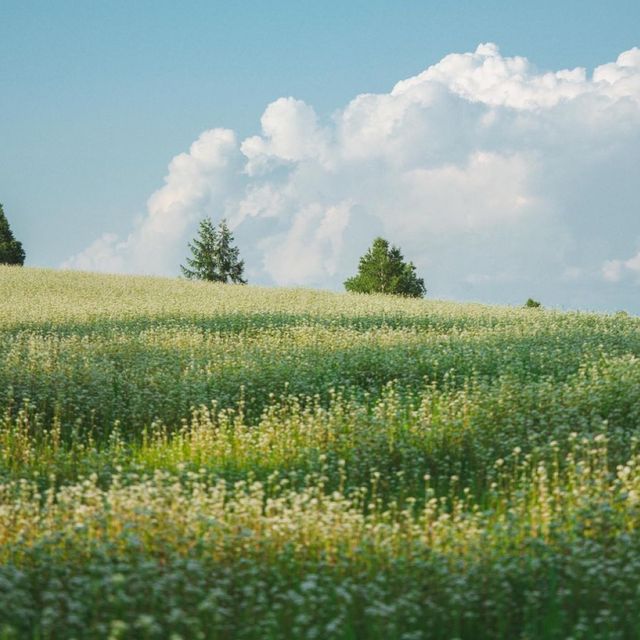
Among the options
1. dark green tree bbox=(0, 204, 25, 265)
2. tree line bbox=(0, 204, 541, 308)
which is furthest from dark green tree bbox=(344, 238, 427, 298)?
dark green tree bbox=(0, 204, 25, 265)

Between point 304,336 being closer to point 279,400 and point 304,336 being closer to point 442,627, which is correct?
point 279,400

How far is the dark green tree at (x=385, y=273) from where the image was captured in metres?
63.6

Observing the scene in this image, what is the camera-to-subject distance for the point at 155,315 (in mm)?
26156

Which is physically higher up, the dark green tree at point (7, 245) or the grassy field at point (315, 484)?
the dark green tree at point (7, 245)

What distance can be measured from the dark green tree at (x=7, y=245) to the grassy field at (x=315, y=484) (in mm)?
48910

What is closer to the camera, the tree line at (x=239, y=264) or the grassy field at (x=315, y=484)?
the grassy field at (x=315, y=484)

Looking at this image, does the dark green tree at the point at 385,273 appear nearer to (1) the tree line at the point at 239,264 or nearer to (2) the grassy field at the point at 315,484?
(1) the tree line at the point at 239,264

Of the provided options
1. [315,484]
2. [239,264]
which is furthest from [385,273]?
[315,484]

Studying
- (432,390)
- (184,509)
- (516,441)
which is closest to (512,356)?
(432,390)

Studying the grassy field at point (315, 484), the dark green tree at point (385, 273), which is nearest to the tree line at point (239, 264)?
the dark green tree at point (385, 273)

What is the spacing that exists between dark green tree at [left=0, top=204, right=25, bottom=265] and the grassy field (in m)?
48.9

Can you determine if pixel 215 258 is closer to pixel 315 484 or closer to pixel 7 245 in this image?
pixel 7 245

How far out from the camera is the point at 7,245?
229 ft

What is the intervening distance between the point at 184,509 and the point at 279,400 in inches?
283
